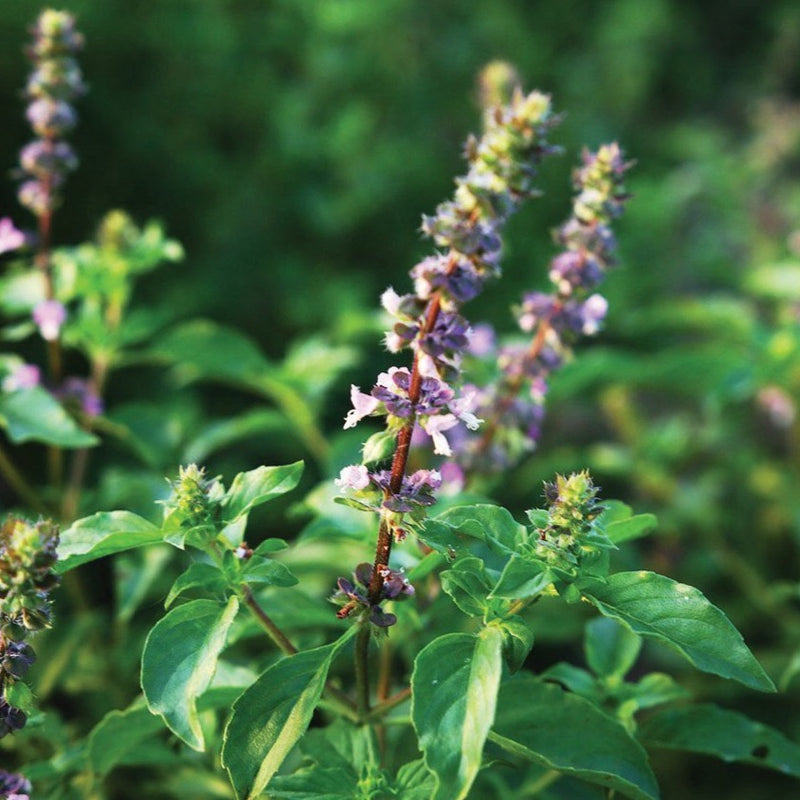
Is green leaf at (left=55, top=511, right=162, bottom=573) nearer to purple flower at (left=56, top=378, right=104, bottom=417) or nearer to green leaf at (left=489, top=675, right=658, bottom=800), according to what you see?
green leaf at (left=489, top=675, right=658, bottom=800)

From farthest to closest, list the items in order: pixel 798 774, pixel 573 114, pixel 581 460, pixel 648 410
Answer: pixel 573 114 → pixel 648 410 → pixel 581 460 → pixel 798 774

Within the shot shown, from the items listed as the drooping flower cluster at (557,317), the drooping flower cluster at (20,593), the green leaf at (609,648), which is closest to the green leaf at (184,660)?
the drooping flower cluster at (20,593)

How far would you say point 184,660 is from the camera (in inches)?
47.1

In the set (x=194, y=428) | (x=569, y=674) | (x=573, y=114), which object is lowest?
(x=569, y=674)

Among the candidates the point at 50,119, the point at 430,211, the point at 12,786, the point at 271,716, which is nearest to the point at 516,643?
the point at 271,716

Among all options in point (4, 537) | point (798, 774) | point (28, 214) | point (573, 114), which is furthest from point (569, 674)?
point (573, 114)

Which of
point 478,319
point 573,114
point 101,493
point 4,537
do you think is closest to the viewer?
point 4,537

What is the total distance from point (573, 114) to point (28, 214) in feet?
9.49

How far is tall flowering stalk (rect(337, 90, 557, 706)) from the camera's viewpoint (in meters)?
1.18

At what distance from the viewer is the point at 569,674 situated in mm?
1583

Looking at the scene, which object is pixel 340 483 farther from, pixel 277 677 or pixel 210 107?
pixel 210 107

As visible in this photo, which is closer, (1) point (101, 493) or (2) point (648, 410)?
(1) point (101, 493)

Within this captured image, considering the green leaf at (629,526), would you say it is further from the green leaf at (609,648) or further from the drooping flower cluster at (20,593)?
the drooping flower cluster at (20,593)

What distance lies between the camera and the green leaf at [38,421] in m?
1.71
